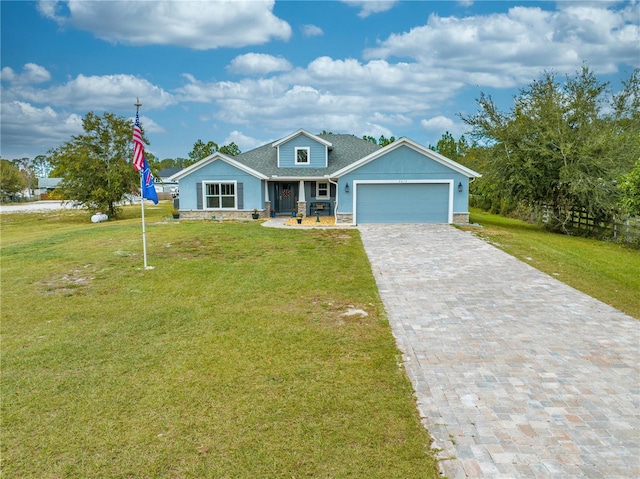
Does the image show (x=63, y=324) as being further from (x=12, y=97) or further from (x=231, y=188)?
(x=12, y=97)

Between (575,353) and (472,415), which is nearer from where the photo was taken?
(472,415)

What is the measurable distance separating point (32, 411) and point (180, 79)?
27163mm

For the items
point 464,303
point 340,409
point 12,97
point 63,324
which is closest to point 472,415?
point 340,409

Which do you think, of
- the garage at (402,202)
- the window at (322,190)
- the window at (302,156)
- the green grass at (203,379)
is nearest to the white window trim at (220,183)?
A: the window at (302,156)

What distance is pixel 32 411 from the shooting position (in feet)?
14.6

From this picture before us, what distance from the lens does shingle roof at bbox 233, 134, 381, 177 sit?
966 inches

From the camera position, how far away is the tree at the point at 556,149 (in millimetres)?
18422

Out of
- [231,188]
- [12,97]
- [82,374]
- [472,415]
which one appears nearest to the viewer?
[472,415]

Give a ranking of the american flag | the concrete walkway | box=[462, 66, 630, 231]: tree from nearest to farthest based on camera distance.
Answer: the concrete walkway < the american flag < box=[462, 66, 630, 231]: tree

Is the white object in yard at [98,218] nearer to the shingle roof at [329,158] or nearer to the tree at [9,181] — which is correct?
the shingle roof at [329,158]

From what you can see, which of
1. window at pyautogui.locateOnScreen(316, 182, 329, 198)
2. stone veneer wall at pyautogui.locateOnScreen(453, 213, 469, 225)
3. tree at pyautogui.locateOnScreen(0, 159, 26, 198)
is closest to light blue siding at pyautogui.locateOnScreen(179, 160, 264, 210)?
window at pyautogui.locateOnScreen(316, 182, 329, 198)

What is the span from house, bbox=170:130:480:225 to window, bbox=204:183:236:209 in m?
0.06

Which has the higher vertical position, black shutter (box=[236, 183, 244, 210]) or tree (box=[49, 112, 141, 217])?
tree (box=[49, 112, 141, 217])

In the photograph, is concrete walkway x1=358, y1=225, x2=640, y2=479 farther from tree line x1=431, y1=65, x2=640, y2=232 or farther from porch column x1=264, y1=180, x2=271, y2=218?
porch column x1=264, y1=180, x2=271, y2=218
